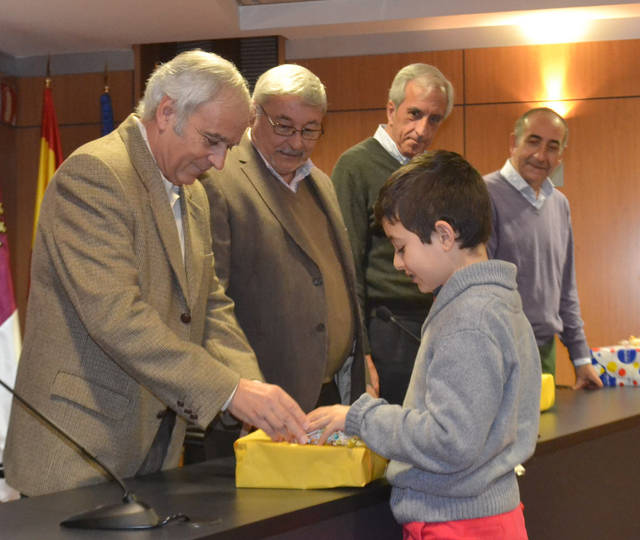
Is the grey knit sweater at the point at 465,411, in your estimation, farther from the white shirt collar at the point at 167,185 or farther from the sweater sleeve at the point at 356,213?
the sweater sleeve at the point at 356,213

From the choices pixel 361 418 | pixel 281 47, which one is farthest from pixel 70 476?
pixel 281 47

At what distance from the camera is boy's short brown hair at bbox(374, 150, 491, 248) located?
5.72ft

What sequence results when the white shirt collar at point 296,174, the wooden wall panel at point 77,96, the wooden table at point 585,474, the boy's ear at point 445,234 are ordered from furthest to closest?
the wooden wall panel at point 77,96 → the white shirt collar at point 296,174 → the wooden table at point 585,474 → the boy's ear at point 445,234

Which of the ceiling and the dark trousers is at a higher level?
the ceiling

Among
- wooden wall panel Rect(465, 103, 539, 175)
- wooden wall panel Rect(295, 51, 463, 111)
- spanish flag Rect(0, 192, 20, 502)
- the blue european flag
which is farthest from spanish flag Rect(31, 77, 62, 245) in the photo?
wooden wall panel Rect(465, 103, 539, 175)

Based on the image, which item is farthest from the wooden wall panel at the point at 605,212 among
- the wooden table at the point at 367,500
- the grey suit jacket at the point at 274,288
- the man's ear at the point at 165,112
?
the man's ear at the point at 165,112

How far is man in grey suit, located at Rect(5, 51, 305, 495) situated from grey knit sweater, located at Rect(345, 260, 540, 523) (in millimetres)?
255

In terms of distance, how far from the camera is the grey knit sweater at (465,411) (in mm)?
1579

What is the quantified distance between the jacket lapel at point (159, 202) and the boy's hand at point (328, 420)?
394 mm

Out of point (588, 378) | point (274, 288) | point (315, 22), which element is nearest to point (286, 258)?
point (274, 288)

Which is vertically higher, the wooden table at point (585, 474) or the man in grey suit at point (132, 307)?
the man in grey suit at point (132, 307)

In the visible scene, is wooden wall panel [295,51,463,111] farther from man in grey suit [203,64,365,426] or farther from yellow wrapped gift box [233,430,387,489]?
yellow wrapped gift box [233,430,387,489]

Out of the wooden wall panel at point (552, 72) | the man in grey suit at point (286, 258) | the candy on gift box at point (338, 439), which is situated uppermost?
the wooden wall panel at point (552, 72)

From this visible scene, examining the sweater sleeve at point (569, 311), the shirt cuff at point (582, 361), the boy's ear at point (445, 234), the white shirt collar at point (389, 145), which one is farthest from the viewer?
the sweater sleeve at point (569, 311)
